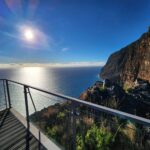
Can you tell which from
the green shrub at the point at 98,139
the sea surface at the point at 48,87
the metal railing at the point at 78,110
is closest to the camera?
the metal railing at the point at 78,110

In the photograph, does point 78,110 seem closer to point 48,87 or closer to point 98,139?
point 98,139

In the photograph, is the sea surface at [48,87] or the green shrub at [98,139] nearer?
the green shrub at [98,139]

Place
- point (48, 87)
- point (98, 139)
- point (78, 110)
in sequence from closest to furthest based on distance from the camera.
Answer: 1. point (78, 110)
2. point (98, 139)
3. point (48, 87)

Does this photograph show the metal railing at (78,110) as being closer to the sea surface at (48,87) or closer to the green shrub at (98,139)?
the sea surface at (48,87)

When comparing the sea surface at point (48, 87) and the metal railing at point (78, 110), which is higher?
the metal railing at point (78, 110)

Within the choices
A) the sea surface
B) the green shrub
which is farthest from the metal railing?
the green shrub

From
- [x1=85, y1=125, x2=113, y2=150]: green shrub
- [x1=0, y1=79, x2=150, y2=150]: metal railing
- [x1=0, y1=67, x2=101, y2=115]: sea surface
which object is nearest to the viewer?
[x1=0, y1=79, x2=150, y2=150]: metal railing

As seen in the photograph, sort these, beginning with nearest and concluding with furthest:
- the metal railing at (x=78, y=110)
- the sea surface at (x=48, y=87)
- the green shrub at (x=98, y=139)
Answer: the metal railing at (x=78, y=110) → the green shrub at (x=98, y=139) → the sea surface at (x=48, y=87)

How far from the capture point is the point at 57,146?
2.36m

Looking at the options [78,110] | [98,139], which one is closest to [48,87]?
[98,139]

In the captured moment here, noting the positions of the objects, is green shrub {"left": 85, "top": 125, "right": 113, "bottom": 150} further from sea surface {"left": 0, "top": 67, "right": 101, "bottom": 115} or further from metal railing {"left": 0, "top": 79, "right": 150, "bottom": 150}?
sea surface {"left": 0, "top": 67, "right": 101, "bottom": 115}

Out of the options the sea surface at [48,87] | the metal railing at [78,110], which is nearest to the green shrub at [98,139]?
the metal railing at [78,110]

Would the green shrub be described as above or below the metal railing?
below

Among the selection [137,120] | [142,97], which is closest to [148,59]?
[142,97]
